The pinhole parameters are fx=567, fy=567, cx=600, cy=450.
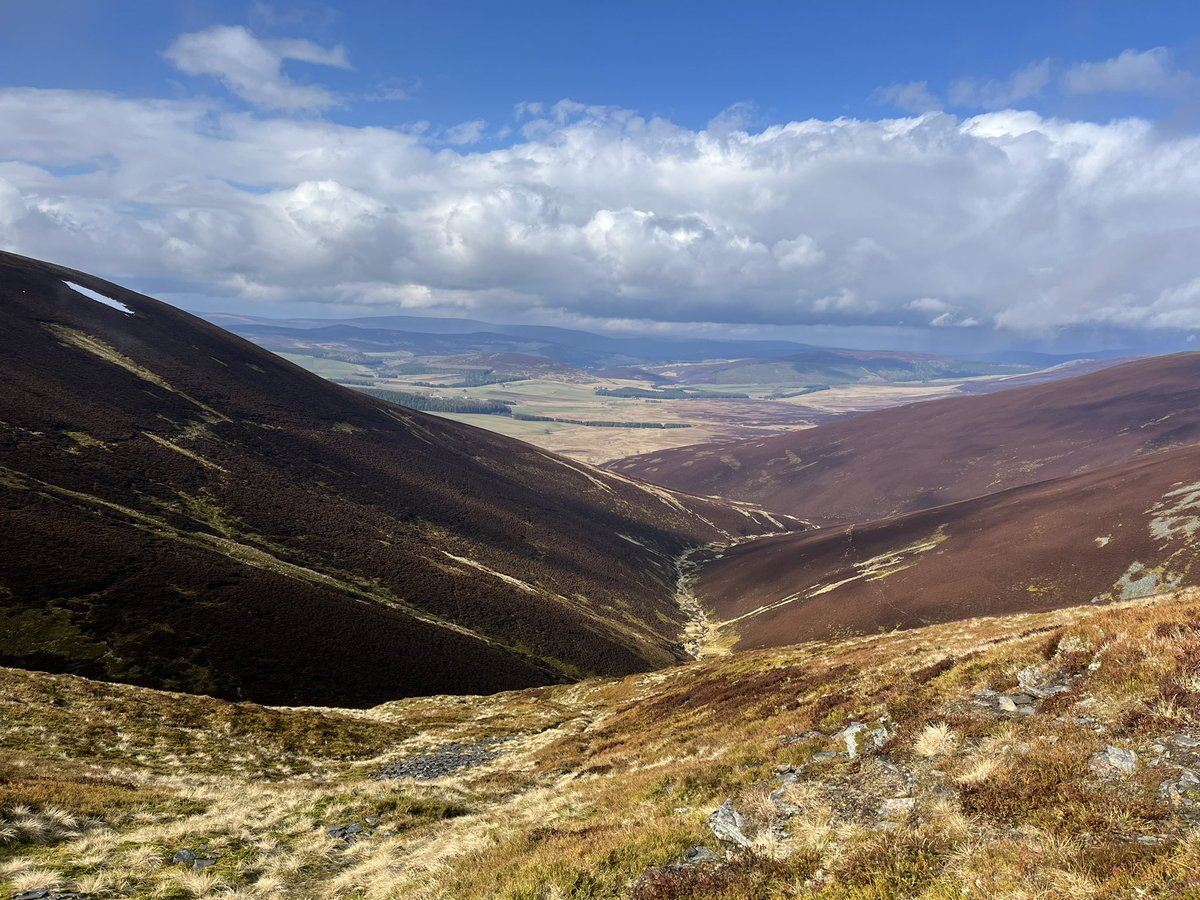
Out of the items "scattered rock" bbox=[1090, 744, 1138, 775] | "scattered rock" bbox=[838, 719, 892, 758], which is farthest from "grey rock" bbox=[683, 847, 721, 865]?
"scattered rock" bbox=[1090, 744, 1138, 775]

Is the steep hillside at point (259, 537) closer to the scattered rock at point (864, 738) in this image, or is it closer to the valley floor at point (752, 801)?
the valley floor at point (752, 801)

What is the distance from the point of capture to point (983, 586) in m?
77.6

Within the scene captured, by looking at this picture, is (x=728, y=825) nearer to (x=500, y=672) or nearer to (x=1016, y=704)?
(x=1016, y=704)

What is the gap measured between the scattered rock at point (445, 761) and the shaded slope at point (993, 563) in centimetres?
5618

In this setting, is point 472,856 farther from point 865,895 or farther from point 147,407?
point 147,407

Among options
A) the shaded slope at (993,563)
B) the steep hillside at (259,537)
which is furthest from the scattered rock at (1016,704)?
the shaded slope at (993,563)

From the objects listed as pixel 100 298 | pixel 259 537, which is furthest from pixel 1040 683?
pixel 100 298

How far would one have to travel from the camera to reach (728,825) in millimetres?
11664

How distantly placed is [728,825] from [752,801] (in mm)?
1352

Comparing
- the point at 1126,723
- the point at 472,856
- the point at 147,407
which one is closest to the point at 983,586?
the point at 1126,723

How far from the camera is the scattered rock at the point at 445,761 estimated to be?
31.1 m

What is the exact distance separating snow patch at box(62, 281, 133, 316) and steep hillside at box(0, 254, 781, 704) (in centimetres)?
114

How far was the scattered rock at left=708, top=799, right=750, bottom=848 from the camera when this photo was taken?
11172mm

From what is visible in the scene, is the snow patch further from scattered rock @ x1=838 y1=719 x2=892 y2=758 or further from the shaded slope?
scattered rock @ x1=838 y1=719 x2=892 y2=758
